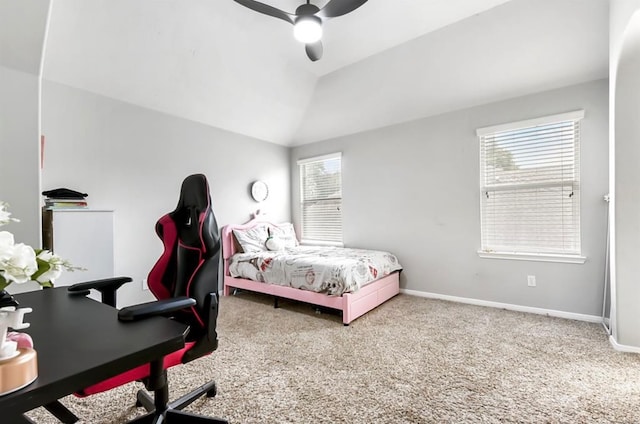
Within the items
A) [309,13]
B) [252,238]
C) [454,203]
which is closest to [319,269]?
[252,238]

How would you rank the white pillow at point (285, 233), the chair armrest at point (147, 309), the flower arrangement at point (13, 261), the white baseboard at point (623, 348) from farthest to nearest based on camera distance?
the white pillow at point (285, 233)
the white baseboard at point (623, 348)
the chair armrest at point (147, 309)
the flower arrangement at point (13, 261)

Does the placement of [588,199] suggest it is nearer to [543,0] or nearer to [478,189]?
[478,189]

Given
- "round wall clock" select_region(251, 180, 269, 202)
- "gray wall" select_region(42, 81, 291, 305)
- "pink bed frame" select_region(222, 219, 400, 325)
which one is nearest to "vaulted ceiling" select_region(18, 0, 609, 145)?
"gray wall" select_region(42, 81, 291, 305)

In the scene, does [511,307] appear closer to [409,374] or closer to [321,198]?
[409,374]

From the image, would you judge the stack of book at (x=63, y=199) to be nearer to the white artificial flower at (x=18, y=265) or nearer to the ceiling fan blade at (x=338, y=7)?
the white artificial flower at (x=18, y=265)

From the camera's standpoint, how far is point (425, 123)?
12.4 ft

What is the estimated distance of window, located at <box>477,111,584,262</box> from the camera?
2.95 m

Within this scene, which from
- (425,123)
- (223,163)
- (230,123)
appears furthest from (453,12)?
(223,163)

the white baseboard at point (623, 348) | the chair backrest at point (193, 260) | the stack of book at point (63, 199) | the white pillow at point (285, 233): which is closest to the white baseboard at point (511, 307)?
the white baseboard at point (623, 348)

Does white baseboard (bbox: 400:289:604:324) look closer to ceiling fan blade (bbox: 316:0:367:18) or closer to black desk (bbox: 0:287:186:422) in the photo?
ceiling fan blade (bbox: 316:0:367:18)

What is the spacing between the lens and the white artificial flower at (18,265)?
0.62m

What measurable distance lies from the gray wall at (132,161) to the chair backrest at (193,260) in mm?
1959

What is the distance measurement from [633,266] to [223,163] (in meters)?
4.36

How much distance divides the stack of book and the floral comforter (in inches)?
70.1
